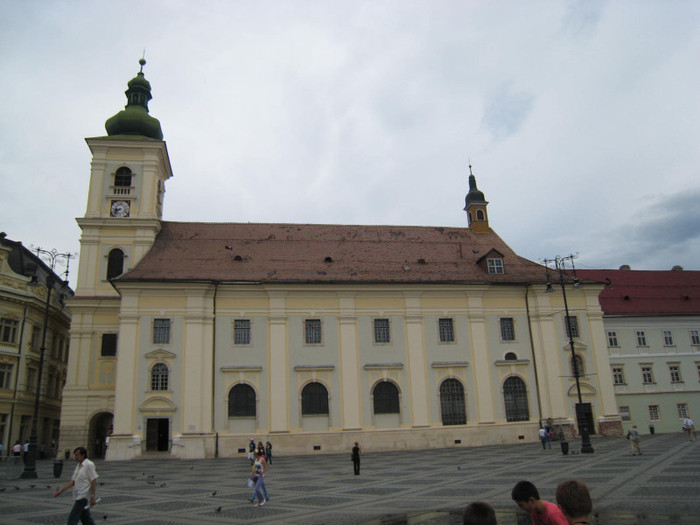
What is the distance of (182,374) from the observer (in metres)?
34.9

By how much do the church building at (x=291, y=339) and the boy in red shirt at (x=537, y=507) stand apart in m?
31.3

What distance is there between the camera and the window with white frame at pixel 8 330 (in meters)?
39.5

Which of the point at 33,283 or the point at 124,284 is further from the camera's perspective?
the point at 33,283

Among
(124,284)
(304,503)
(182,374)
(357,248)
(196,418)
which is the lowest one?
(304,503)

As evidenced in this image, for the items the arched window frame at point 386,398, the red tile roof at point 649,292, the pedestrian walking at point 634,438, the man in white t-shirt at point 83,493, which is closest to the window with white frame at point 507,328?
the arched window frame at point 386,398

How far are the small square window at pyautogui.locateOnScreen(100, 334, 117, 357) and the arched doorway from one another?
3842 millimetres

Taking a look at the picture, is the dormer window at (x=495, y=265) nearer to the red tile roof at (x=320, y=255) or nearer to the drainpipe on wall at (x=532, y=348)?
the red tile roof at (x=320, y=255)

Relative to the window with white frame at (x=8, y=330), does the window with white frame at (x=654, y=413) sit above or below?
below

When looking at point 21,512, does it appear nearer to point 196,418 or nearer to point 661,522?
point 661,522

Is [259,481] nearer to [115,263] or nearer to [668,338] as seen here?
[115,263]

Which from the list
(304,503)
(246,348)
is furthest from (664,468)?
(246,348)

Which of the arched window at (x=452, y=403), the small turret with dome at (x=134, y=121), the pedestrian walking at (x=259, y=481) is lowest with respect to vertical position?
the pedestrian walking at (x=259, y=481)

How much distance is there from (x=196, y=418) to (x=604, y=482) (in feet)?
79.8

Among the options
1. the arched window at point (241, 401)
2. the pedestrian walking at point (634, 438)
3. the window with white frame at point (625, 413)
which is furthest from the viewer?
the window with white frame at point (625, 413)
